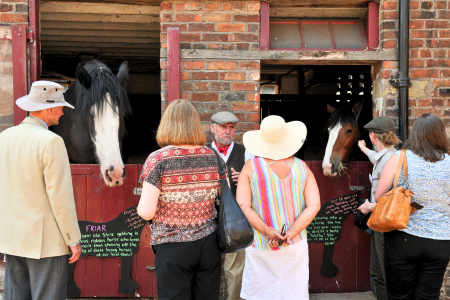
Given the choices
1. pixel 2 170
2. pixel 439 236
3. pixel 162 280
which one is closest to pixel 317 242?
pixel 439 236

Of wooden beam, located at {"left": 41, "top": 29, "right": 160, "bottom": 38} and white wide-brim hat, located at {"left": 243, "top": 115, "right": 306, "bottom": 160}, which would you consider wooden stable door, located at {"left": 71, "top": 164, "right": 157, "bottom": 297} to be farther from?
wooden beam, located at {"left": 41, "top": 29, "right": 160, "bottom": 38}

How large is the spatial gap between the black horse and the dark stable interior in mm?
4312

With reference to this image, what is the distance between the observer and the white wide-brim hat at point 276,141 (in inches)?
102

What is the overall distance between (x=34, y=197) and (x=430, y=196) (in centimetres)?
255

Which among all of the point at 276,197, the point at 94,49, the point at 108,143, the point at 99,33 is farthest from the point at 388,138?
the point at 94,49

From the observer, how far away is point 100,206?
12.0ft

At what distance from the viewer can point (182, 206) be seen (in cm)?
229

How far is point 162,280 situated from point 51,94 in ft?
4.59

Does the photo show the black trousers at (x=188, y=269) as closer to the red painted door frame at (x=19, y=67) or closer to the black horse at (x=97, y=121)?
the black horse at (x=97, y=121)

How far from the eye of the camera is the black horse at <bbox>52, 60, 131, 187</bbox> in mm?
3340

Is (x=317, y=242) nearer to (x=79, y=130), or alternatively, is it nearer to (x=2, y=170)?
(x=79, y=130)

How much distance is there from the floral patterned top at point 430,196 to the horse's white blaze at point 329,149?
118 cm

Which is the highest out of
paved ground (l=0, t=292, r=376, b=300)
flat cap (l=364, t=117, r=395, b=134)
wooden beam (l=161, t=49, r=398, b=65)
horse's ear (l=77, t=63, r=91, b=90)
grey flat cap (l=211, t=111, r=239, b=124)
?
wooden beam (l=161, t=49, r=398, b=65)

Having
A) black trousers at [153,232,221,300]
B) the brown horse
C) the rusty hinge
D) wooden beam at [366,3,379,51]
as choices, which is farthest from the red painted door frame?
wooden beam at [366,3,379,51]
